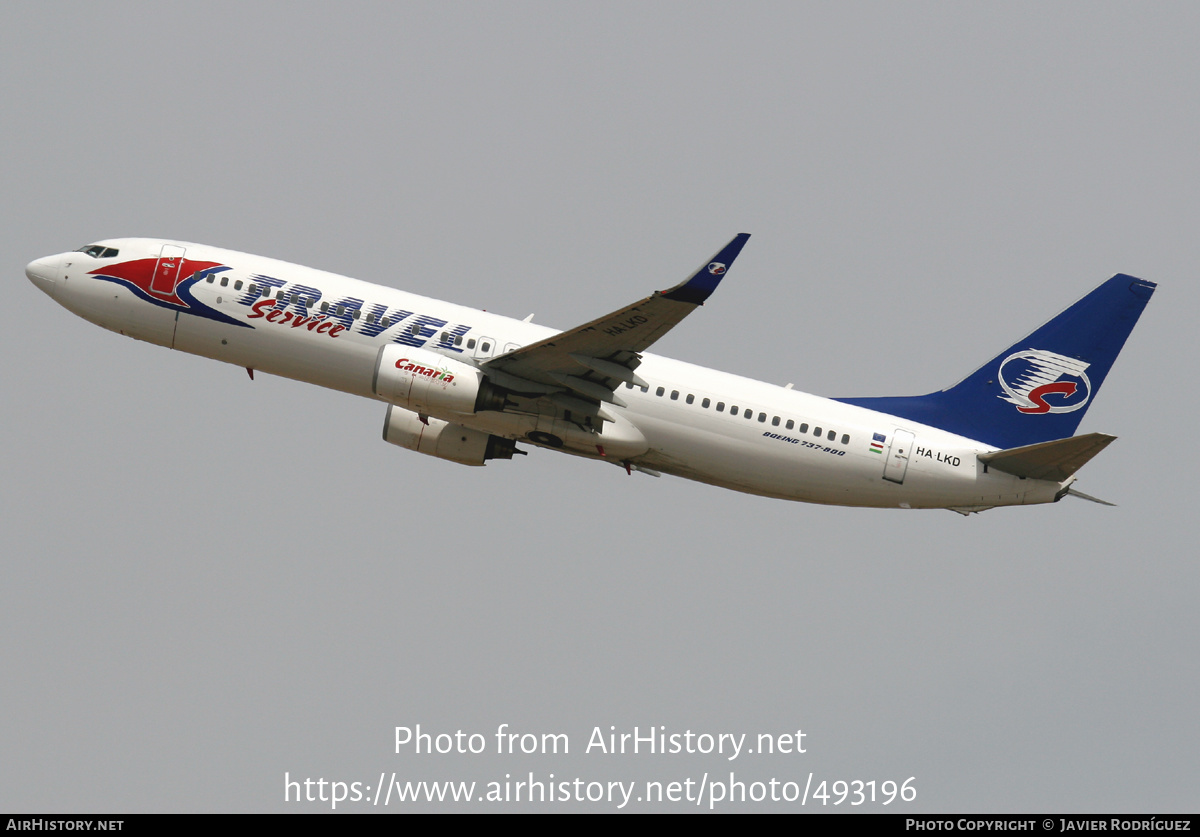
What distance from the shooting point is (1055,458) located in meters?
37.1

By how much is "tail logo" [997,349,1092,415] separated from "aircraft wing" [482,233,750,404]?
12.6 meters

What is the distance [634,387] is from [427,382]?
6.01 m

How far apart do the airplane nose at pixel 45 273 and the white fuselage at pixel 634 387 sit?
1.58 m

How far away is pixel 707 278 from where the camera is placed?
3259 cm

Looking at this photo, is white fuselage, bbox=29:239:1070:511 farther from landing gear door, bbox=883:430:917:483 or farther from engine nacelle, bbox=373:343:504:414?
engine nacelle, bbox=373:343:504:414

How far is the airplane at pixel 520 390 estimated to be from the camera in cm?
3706

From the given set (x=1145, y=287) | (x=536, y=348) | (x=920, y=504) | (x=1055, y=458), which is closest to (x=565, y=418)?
(x=536, y=348)

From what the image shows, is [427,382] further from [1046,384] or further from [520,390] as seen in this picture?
[1046,384]

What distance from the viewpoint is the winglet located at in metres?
32.2

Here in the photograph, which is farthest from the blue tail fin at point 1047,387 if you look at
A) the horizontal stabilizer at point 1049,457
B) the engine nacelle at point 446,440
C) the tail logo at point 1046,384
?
the engine nacelle at point 446,440

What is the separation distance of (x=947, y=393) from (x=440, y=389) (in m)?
16.1

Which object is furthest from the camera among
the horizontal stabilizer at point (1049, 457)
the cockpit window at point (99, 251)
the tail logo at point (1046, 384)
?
the tail logo at point (1046, 384)

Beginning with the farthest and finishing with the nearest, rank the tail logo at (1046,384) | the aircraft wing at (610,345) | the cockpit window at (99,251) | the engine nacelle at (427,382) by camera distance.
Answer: the tail logo at (1046,384)
the cockpit window at (99,251)
the engine nacelle at (427,382)
the aircraft wing at (610,345)

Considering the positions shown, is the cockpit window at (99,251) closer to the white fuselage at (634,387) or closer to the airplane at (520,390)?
the airplane at (520,390)
